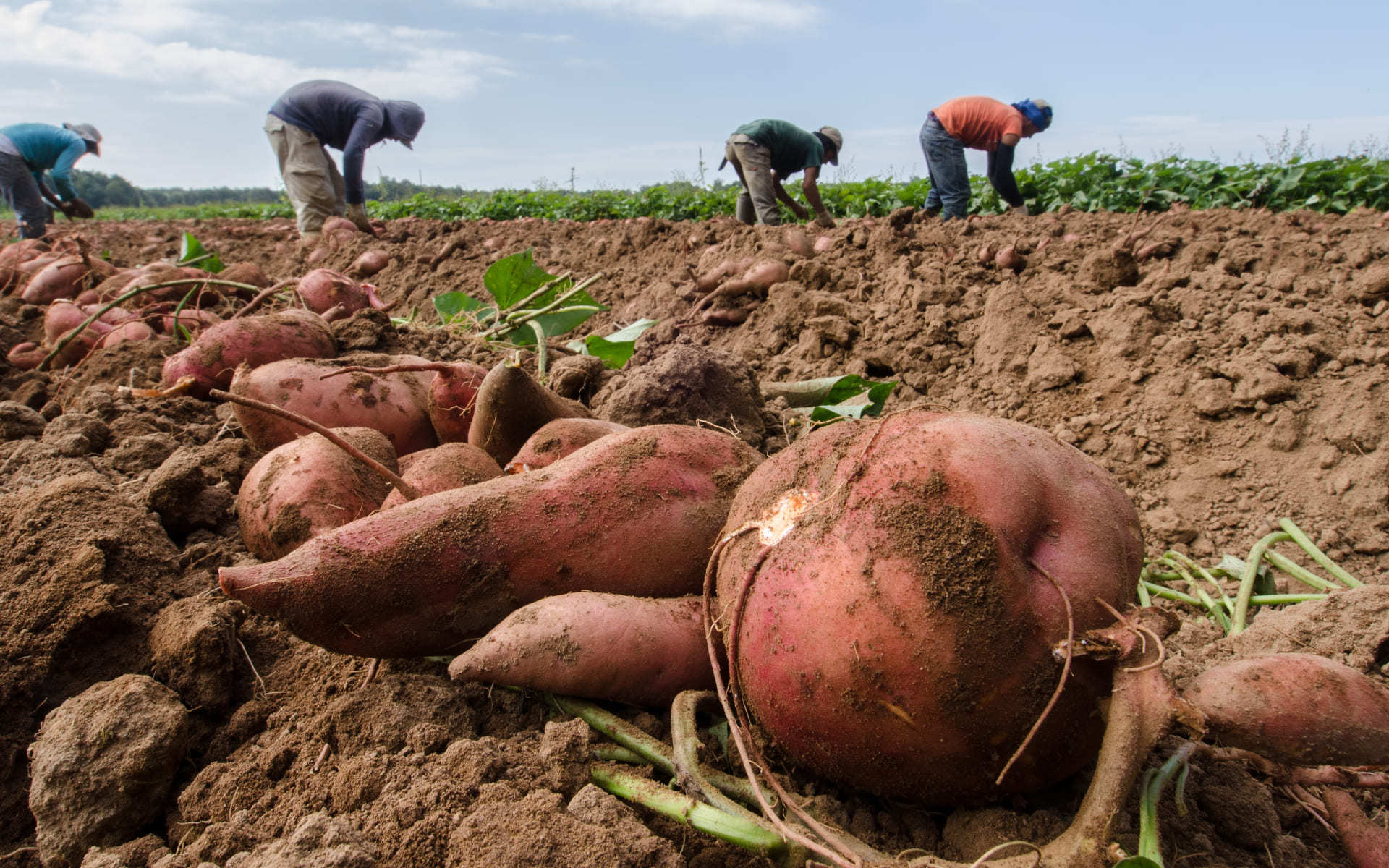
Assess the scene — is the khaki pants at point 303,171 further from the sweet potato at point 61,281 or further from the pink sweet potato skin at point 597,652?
the pink sweet potato skin at point 597,652

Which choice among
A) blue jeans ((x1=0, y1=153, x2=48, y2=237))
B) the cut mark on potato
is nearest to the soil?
the cut mark on potato

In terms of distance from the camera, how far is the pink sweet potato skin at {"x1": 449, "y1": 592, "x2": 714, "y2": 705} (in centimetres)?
118

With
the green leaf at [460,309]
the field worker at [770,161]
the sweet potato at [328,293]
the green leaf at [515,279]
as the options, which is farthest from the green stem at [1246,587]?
the field worker at [770,161]

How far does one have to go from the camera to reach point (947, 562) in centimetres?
97

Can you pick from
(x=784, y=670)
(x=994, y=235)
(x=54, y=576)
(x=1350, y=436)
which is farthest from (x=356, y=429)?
(x=994, y=235)

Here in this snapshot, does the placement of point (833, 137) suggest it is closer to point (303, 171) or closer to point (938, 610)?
point (303, 171)

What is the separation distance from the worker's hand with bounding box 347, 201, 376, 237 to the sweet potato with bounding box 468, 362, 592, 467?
780 cm

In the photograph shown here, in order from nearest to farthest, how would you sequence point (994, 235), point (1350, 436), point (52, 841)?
point (52, 841), point (1350, 436), point (994, 235)

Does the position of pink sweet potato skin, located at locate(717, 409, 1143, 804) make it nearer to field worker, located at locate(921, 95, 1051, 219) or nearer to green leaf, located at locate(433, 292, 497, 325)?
green leaf, located at locate(433, 292, 497, 325)

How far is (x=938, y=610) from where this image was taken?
952 mm

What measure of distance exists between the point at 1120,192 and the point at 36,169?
15273mm

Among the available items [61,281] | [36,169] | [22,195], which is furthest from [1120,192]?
Result: [36,169]

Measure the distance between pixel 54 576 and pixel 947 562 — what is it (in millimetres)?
1558

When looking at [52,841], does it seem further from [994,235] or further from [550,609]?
[994,235]
